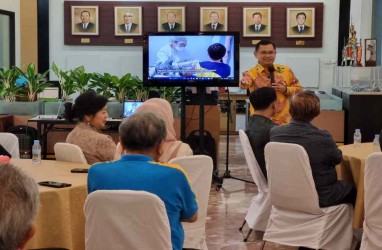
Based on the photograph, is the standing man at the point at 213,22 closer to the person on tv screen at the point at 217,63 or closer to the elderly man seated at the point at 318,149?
the person on tv screen at the point at 217,63

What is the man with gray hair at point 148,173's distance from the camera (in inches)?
123

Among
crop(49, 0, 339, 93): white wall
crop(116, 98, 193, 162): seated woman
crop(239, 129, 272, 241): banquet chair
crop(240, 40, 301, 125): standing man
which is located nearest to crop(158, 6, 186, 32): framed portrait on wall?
crop(49, 0, 339, 93): white wall

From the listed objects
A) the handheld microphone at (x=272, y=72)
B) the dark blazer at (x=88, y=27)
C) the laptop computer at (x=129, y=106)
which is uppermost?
the dark blazer at (x=88, y=27)

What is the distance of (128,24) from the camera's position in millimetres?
12758

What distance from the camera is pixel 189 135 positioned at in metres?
8.53

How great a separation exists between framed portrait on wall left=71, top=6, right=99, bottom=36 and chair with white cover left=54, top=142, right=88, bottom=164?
809 cm

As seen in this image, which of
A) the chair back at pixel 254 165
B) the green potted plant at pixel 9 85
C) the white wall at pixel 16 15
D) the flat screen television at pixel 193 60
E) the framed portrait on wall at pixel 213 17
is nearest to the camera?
the chair back at pixel 254 165

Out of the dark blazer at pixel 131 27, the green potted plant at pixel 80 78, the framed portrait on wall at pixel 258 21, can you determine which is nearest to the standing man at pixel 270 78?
the green potted plant at pixel 80 78

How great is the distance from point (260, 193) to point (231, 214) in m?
1.17

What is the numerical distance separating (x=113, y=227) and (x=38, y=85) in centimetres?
632

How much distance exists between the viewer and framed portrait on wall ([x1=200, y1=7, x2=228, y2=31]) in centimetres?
1271

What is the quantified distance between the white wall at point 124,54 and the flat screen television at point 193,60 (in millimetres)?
4700

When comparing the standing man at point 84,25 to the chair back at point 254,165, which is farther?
the standing man at point 84,25

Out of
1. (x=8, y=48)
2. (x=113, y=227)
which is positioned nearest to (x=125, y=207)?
(x=113, y=227)
